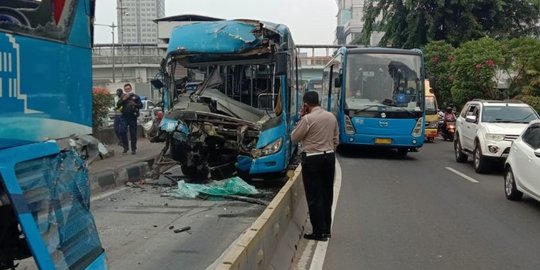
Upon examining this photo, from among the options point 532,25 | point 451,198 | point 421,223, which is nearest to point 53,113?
point 421,223

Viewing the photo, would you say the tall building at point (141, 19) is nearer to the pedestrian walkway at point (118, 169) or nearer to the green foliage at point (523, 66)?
the green foliage at point (523, 66)

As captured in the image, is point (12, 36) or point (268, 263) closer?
point (12, 36)

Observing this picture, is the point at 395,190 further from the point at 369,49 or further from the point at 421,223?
the point at 369,49

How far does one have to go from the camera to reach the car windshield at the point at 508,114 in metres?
14.3

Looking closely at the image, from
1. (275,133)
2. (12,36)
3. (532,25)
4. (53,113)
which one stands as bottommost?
(275,133)

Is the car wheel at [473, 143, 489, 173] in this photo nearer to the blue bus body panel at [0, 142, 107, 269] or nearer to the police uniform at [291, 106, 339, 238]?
the police uniform at [291, 106, 339, 238]

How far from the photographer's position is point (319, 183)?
6875mm

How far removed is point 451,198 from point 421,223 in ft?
7.98

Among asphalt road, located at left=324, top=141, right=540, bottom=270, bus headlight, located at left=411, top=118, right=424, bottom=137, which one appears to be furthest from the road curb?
bus headlight, located at left=411, top=118, right=424, bottom=137

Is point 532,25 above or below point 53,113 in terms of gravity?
above

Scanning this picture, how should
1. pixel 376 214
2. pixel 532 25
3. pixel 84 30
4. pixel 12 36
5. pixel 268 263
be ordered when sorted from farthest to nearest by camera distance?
pixel 532 25 → pixel 376 214 → pixel 268 263 → pixel 84 30 → pixel 12 36

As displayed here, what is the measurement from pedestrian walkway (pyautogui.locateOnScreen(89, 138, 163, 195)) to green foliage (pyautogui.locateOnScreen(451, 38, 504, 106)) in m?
15.2

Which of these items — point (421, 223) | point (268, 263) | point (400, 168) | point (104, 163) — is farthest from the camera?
point (400, 168)

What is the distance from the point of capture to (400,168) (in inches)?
588
